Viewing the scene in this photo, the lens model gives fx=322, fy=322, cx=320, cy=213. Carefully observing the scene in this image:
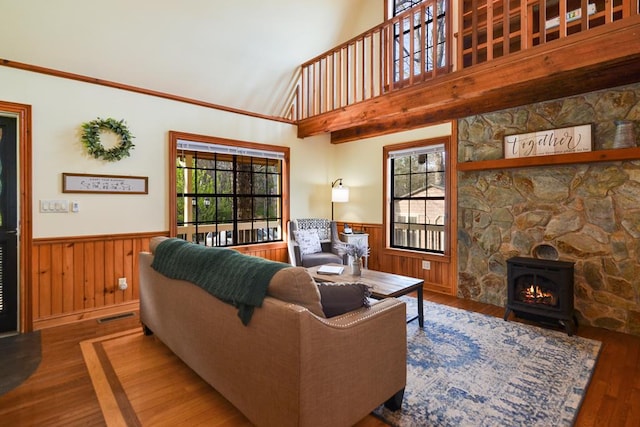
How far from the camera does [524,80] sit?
A: 2.71m

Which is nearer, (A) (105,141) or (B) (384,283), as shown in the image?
(B) (384,283)

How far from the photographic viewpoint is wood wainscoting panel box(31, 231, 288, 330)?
10.2 feet

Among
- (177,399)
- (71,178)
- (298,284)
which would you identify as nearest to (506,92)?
(298,284)

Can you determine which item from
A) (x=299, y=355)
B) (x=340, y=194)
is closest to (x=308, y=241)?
(x=340, y=194)

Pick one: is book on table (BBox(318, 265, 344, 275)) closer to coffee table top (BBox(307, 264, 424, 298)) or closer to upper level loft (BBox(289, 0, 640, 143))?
coffee table top (BBox(307, 264, 424, 298))

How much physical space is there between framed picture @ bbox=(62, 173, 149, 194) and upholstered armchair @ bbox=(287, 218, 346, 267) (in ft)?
6.47

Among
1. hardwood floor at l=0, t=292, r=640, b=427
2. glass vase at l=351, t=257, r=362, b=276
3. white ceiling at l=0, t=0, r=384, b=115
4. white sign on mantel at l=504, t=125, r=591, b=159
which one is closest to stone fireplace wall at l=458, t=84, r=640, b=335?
white sign on mantel at l=504, t=125, r=591, b=159

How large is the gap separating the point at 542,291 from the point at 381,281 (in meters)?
1.53

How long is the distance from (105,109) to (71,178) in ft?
2.64

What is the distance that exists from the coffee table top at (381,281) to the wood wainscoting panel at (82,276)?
2.09 m

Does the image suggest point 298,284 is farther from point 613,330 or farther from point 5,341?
point 613,330

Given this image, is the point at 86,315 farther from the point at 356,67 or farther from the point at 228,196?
the point at 356,67

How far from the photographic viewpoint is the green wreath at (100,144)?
10.7ft

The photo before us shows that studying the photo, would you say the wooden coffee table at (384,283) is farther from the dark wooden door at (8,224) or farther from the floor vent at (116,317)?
the dark wooden door at (8,224)
